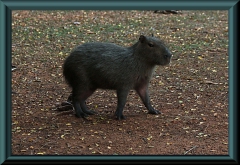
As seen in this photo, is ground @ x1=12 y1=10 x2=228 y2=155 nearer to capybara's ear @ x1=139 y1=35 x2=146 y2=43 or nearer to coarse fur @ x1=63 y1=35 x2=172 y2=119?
coarse fur @ x1=63 y1=35 x2=172 y2=119

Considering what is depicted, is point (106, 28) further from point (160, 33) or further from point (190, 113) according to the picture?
point (190, 113)

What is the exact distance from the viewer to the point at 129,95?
748 cm

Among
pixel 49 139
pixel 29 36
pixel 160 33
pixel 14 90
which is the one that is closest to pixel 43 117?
pixel 49 139

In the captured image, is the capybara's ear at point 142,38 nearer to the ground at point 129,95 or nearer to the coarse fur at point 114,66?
the coarse fur at point 114,66

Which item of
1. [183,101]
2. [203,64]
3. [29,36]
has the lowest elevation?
[183,101]

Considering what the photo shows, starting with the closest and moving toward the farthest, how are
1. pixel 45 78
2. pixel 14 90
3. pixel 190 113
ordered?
1. pixel 190 113
2. pixel 14 90
3. pixel 45 78

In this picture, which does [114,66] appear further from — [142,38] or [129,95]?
[129,95]

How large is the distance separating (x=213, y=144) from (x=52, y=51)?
508cm

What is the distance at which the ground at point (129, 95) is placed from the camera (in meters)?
5.38

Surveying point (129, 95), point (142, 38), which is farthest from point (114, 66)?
point (129, 95)

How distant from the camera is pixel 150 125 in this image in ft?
19.7

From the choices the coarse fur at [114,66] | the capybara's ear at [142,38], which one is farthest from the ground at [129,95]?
the capybara's ear at [142,38]

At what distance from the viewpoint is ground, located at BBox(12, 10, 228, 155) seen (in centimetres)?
538

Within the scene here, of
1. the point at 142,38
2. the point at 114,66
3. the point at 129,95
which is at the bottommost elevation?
the point at 129,95
